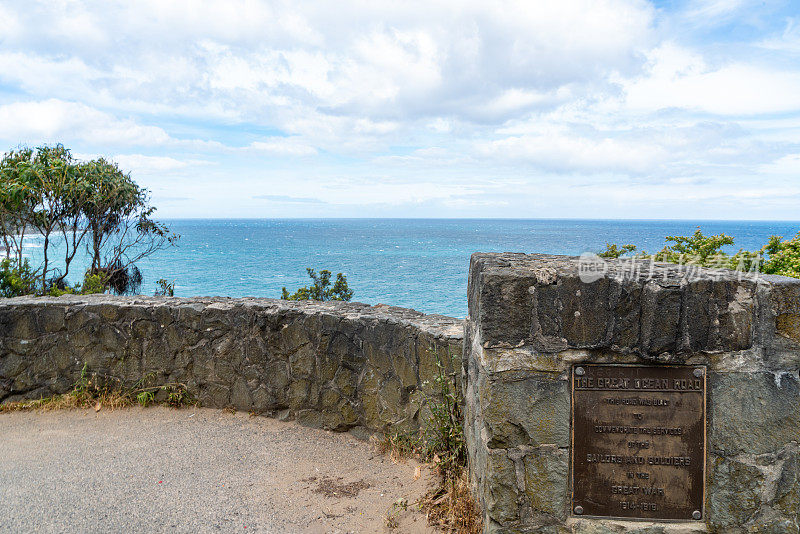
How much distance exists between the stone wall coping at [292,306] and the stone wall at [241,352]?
0.01m

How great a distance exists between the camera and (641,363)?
2.54 meters

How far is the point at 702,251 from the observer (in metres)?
6.96

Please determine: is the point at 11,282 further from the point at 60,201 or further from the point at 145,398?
the point at 145,398

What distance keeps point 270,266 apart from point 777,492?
48.8 meters

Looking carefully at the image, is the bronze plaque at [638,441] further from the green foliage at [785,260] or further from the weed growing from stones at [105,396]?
the green foliage at [785,260]

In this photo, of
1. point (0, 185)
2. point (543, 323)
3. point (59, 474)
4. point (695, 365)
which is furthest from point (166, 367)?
point (0, 185)

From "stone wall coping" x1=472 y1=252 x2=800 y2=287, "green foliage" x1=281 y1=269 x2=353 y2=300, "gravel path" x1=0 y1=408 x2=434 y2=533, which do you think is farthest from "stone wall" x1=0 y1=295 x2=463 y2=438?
"green foliage" x1=281 y1=269 x2=353 y2=300

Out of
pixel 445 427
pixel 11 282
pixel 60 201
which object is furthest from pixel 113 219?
pixel 445 427

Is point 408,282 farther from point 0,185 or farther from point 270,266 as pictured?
point 0,185

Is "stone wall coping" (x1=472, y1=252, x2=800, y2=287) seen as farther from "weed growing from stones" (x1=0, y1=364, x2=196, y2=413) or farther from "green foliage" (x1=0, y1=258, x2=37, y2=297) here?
"green foliage" (x1=0, y1=258, x2=37, y2=297)

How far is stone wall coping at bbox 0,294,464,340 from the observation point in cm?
430

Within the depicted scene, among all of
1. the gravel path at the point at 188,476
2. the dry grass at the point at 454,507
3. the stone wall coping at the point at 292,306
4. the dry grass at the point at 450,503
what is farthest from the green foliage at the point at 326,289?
the dry grass at the point at 454,507

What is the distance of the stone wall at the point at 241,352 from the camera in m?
4.41

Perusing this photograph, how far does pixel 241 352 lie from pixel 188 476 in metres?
1.24
